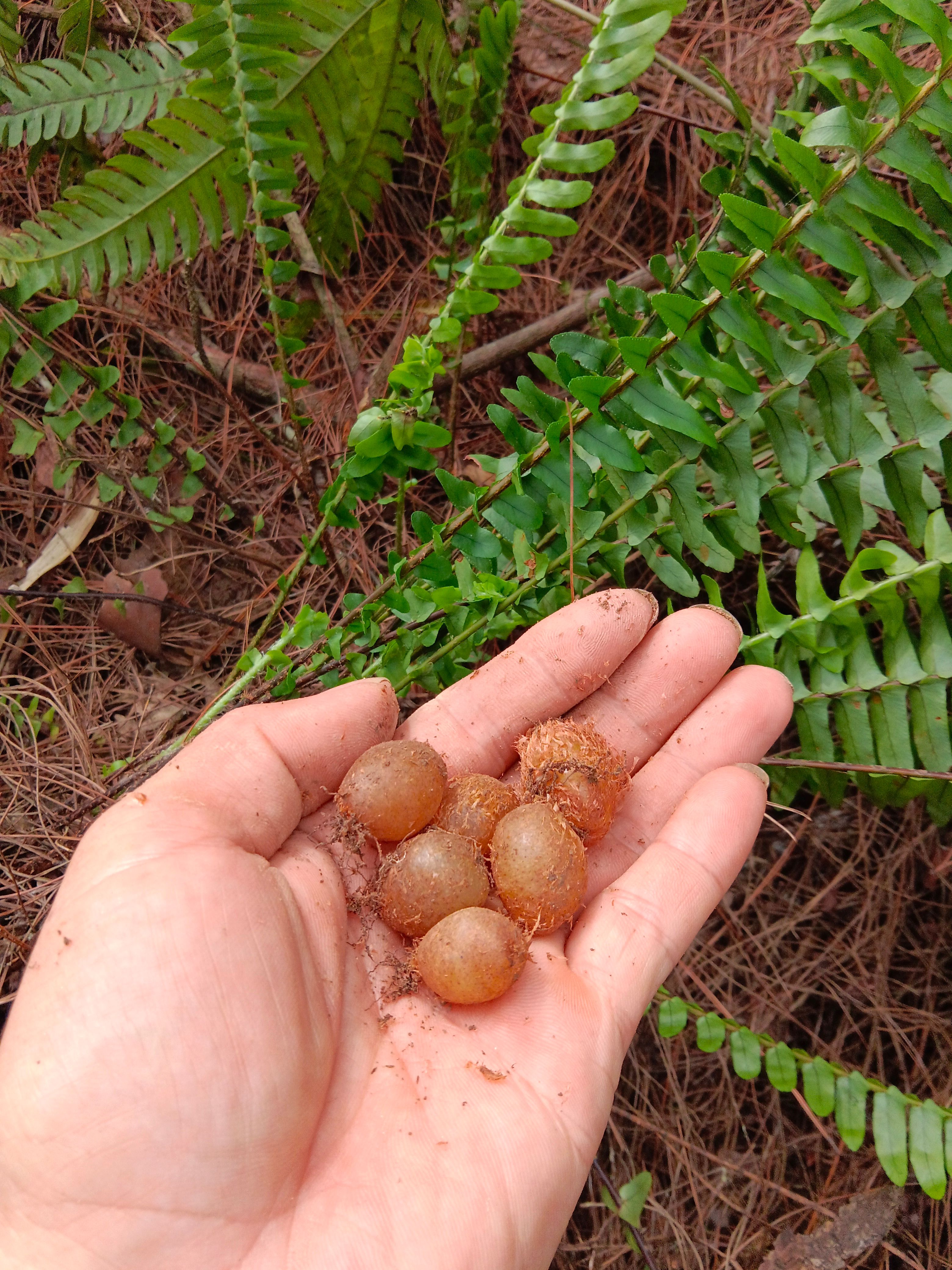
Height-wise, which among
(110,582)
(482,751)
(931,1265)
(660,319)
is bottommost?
(931,1265)

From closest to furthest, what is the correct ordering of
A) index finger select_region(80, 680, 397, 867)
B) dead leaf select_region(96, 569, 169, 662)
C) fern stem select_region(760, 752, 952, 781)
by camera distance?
index finger select_region(80, 680, 397, 867) → fern stem select_region(760, 752, 952, 781) → dead leaf select_region(96, 569, 169, 662)

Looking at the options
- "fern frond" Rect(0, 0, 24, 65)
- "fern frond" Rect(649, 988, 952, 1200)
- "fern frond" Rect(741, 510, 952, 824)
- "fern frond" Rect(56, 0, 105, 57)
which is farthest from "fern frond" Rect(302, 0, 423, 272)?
"fern frond" Rect(649, 988, 952, 1200)

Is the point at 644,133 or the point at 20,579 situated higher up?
the point at 644,133

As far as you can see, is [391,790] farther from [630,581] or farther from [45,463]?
[45,463]

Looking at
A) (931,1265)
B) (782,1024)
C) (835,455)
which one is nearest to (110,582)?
(835,455)

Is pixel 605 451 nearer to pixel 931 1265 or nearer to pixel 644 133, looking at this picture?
pixel 644 133

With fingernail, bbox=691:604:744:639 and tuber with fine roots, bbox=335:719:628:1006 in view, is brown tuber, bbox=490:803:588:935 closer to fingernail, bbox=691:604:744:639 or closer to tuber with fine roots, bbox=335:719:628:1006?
tuber with fine roots, bbox=335:719:628:1006

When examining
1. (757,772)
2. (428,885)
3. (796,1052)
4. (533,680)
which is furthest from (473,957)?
(796,1052)
